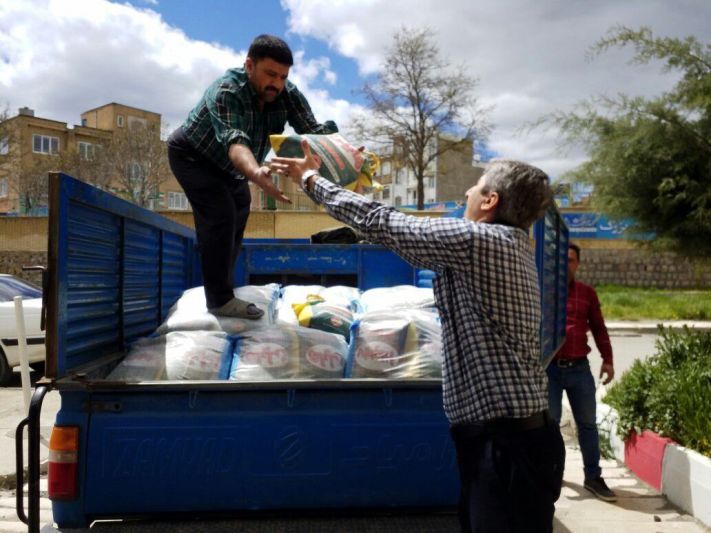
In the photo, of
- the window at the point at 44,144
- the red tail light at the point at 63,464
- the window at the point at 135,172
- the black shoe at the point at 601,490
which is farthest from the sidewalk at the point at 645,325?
the window at the point at 44,144

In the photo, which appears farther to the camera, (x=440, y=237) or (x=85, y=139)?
(x=85, y=139)

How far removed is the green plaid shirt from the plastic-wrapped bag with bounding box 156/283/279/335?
72cm

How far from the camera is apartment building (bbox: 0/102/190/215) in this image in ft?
130

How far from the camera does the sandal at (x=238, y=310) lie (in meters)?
3.40

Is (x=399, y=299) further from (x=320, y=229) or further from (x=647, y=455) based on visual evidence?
(x=320, y=229)

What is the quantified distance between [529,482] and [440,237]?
0.76 m

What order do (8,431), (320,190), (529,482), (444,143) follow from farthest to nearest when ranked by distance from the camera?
1. (444,143)
2. (8,431)
3. (320,190)
4. (529,482)

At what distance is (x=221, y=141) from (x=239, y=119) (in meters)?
0.21

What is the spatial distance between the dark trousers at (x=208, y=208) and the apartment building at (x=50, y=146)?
31654 millimetres

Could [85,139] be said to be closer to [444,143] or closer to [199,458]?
[444,143]

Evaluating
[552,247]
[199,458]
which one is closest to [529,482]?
[199,458]

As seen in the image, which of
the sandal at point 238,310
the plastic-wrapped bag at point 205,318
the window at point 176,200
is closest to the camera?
the plastic-wrapped bag at point 205,318

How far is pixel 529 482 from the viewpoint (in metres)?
1.93

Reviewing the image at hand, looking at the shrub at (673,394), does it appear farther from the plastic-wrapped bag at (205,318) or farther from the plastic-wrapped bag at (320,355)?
the plastic-wrapped bag at (205,318)
